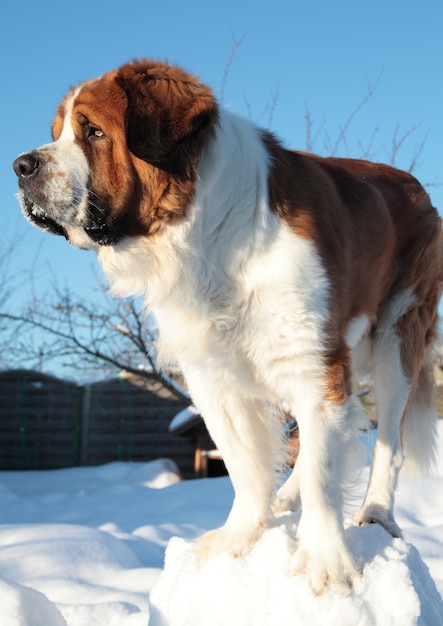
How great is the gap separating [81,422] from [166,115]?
13.1 metres

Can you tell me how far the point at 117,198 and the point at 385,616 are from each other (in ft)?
5.27

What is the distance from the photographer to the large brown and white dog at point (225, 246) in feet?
8.17

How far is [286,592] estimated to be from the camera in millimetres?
2363

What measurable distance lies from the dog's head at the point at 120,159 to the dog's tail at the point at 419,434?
177 centimetres

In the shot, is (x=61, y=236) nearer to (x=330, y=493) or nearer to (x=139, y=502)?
(x=330, y=493)

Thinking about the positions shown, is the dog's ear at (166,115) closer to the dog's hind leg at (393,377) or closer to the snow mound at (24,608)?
the dog's hind leg at (393,377)

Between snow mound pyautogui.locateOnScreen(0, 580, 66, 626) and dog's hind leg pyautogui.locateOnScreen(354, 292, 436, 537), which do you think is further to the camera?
dog's hind leg pyautogui.locateOnScreen(354, 292, 436, 537)

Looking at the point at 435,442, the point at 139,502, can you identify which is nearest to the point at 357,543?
the point at 435,442

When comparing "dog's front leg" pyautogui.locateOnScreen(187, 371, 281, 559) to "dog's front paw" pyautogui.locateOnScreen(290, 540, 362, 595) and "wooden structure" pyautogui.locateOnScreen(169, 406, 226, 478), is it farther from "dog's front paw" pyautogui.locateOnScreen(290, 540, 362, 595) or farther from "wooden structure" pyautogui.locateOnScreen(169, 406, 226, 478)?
"wooden structure" pyautogui.locateOnScreen(169, 406, 226, 478)

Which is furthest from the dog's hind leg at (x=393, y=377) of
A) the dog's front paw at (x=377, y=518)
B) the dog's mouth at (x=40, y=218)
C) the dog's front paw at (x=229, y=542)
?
the dog's mouth at (x=40, y=218)

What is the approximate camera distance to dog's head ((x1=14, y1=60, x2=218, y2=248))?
2.48 meters

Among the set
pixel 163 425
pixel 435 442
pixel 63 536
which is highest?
pixel 435 442

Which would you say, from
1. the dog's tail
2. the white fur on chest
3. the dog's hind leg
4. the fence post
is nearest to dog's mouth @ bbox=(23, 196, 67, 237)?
the white fur on chest

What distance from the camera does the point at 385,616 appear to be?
7.60ft
